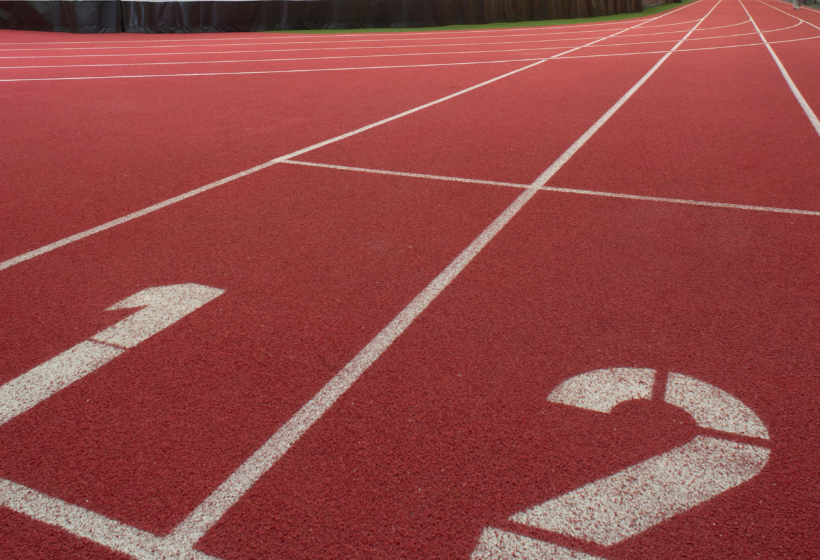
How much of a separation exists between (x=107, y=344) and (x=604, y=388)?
258 cm

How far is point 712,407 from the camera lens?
2926 mm

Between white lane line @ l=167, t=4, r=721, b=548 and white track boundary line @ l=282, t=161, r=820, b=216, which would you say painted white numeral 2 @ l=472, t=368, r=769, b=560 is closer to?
white lane line @ l=167, t=4, r=721, b=548

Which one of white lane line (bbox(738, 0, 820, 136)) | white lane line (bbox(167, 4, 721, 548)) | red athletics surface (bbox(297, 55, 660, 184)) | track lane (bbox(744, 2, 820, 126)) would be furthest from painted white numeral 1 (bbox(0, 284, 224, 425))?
track lane (bbox(744, 2, 820, 126))

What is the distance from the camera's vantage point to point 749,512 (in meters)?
2.39

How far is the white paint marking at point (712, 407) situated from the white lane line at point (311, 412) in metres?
1.43

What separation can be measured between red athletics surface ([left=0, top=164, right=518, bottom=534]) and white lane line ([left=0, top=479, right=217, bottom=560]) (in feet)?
0.13

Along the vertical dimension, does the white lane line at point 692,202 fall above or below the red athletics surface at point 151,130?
below

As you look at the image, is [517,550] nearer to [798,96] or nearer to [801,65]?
[798,96]

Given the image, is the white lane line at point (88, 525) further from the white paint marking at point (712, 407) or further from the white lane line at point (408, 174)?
the white lane line at point (408, 174)

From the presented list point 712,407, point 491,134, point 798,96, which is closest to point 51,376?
point 712,407

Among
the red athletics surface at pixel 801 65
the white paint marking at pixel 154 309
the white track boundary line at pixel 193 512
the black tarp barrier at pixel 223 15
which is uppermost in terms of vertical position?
the black tarp barrier at pixel 223 15

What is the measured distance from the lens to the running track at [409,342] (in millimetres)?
2381

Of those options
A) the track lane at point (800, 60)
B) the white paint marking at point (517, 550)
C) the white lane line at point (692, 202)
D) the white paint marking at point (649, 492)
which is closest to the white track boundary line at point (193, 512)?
the white paint marking at point (517, 550)

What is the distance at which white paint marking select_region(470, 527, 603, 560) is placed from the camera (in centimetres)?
221
